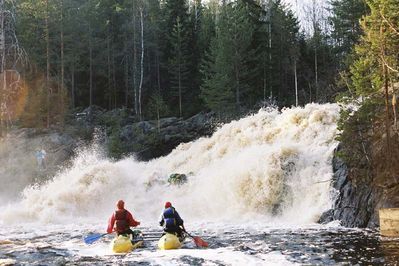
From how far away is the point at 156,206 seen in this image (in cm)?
1970

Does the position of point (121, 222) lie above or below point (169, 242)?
above

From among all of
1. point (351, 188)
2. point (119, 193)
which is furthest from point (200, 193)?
point (351, 188)

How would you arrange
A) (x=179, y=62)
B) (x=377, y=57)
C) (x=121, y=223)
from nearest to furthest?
(x=121, y=223), (x=377, y=57), (x=179, y=62)

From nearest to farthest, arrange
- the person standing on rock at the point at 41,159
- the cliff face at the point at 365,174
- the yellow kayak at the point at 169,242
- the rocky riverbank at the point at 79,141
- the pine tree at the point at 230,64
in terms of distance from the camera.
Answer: the yellow kayak at the point at 169,242 → the cliff face at the point at 365,174 → the person standing on rock at the point at 41,159 → the rocky riverbank at the point at 79,141 → the pine tree at the point at 230,64

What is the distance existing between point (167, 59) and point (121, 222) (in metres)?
33.4

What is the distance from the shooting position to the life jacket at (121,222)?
12.3 m

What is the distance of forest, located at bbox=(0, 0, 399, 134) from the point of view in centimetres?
3406

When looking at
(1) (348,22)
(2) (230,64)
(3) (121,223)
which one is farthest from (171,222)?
(1) (348,22)

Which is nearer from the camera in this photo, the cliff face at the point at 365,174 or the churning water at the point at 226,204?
the churning water at the point at 226,204

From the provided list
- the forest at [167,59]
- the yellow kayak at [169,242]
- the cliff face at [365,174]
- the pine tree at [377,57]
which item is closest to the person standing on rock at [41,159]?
the forest at [167,59]

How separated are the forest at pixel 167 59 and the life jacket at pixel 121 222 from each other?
66.7ft

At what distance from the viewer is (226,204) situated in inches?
701

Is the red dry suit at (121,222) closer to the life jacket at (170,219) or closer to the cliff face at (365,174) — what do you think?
the life jacket at (170,219)

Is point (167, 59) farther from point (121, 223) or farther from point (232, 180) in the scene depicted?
point (121, 223)
